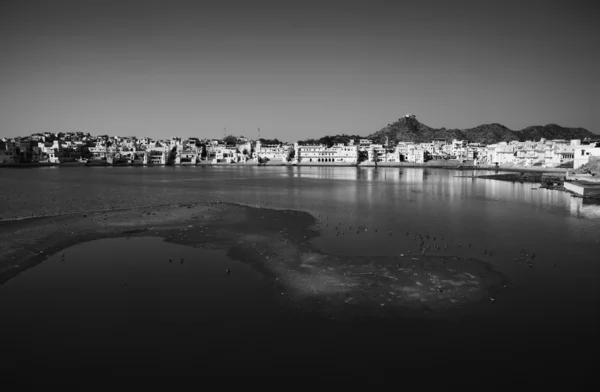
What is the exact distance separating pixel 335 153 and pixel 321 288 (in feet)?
311

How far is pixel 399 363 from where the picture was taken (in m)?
5.93

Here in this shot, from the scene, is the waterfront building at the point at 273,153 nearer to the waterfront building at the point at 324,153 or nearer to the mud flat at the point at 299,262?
the waterfront building at the point at 324,153

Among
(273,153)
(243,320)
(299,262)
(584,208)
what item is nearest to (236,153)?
(273,153)

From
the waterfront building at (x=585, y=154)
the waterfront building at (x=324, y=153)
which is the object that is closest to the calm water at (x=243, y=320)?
the waterfront building at (x=585, y=154)

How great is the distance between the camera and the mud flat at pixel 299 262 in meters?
8.05

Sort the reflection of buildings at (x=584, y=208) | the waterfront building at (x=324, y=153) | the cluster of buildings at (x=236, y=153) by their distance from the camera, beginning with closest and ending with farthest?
the reflection of buildings at (x=584, y=208) → the cluster of buildings at (x=236, y=153) → the waterfront building at (x=324, y=153)

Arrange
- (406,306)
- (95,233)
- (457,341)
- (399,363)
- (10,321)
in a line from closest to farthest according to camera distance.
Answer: (399,363) → (457,341) → (10,321) → (406,306) → (95,233)

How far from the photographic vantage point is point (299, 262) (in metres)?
10.9


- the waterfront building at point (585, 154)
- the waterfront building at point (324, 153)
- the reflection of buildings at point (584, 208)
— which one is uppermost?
the waterfront building at point (324, 153)

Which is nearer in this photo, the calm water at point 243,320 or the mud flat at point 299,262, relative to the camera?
the calm water at point 243,320

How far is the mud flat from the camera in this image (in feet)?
26.4

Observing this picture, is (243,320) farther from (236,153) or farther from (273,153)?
(236,153)

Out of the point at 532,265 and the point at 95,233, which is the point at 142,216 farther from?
the point at 532,265

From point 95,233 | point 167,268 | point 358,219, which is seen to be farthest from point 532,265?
point 95,233
